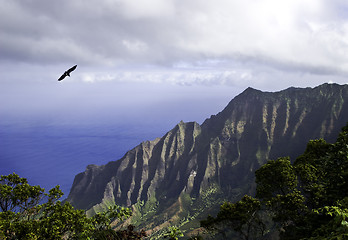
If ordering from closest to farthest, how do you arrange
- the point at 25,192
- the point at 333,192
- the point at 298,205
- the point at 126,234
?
1. the point at 126,234
2. the point at 333,192
3. the point at 25,192
4. the point at 298,205

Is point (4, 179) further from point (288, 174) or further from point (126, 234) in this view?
point (288, 174)

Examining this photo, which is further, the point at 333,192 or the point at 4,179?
the point at 4,179

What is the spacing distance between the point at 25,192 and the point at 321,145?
45068 millimetres

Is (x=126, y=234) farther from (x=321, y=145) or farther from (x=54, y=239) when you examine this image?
(x=321, y=145)

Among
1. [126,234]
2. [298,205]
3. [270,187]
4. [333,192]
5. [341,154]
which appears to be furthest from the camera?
[270,187]

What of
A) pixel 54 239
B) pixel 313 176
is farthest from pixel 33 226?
pixel 313 176

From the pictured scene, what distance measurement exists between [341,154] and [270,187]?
15.0m

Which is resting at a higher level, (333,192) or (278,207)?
(333,192)

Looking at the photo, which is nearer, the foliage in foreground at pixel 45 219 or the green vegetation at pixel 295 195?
the foliage in foreground at pixel 45 219

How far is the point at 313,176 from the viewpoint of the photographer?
120 ft

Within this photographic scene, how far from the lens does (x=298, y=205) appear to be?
32938 mm

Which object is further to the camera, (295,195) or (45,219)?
(295,195)

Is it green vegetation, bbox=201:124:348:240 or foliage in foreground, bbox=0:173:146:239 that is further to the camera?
green vegetation, bbox=201:124:348:240

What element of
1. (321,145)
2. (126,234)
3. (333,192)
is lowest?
(126,234)
